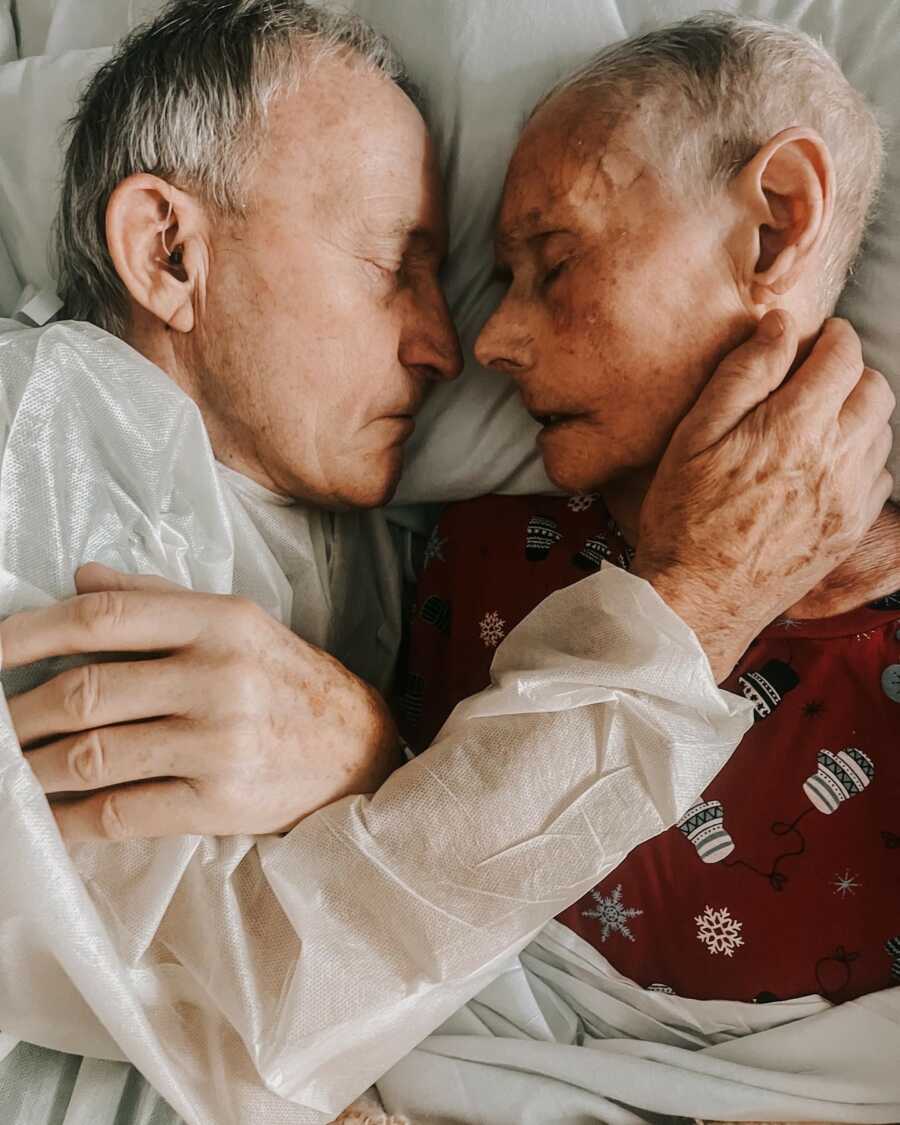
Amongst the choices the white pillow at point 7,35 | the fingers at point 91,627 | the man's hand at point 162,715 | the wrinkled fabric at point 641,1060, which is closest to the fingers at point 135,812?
the man's hand at point 162,715

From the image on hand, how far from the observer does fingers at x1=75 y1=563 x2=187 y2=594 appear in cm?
92

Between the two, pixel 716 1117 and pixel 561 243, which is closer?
pixel 716 1117

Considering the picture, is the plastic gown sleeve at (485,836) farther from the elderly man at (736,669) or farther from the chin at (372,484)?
the chin at (372,484)

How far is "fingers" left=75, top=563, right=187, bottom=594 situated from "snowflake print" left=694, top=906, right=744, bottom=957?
1.99ft

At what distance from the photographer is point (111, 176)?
118cm

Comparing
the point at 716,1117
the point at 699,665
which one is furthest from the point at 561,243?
the point at 716,1117

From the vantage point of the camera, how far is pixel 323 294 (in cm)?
115

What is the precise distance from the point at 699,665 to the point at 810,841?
0.82ft

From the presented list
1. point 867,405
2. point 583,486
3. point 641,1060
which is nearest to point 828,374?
point 867,405

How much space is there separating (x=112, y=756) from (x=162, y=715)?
0.05m

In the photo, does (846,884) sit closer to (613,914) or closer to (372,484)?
(613,914)

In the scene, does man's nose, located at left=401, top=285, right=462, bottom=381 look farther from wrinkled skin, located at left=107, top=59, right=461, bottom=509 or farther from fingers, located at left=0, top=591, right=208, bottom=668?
fingers, located at left=0, top=591, right=208, bottom=668

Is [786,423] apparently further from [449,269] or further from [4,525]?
[4,525]

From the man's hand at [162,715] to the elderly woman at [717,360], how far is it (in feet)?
1.32
